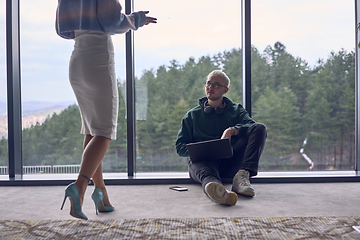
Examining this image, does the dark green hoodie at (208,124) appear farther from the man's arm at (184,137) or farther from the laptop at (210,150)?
the laptop at (210,150)

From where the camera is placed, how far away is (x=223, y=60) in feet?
8.84

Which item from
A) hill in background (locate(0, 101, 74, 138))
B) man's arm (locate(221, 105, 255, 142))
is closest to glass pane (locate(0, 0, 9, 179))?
hill in background (locate(0, 101, 74, 138))

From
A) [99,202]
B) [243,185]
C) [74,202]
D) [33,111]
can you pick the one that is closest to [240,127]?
[243,185]

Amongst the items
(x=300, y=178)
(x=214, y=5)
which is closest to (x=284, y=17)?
(x=214, y=5)

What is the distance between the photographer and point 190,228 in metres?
1.32

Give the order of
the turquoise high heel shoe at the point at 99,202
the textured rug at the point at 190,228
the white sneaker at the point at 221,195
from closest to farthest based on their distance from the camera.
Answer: the textured rug at the point at 190,228 < the turquoise high heel shoe at the point at 99,202 < the white sneaker at the point at 221,195

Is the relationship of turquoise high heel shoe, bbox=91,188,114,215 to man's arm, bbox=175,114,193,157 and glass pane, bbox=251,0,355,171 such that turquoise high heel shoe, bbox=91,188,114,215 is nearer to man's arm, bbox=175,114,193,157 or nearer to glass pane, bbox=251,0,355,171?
man's arm, bbox=175,114,193,157

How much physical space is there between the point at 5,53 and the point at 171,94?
1.45m

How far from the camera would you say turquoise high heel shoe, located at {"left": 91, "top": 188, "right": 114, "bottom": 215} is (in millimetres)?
1544

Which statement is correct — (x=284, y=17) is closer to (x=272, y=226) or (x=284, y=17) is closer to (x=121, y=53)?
(x=121, y=53)

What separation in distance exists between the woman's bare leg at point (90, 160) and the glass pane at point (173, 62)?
4.04 ft

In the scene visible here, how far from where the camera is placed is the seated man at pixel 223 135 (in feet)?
6.45

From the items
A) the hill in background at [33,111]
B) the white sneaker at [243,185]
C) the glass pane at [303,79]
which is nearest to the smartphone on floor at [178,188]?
the white sneaker at [243,185]

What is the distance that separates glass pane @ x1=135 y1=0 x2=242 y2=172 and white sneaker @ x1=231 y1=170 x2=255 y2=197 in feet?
2.69
